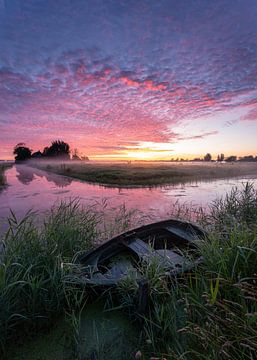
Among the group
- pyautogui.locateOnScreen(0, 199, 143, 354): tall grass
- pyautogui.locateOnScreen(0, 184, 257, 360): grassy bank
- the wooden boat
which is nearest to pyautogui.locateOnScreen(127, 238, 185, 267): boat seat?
the wooden boat

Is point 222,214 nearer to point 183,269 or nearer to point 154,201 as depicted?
point 183,269

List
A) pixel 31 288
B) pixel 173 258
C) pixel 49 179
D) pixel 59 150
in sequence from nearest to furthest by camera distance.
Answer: pixel 31 288 < pixel 173 258 < pixel 49 179 < pixel 59 150

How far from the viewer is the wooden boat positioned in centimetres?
337

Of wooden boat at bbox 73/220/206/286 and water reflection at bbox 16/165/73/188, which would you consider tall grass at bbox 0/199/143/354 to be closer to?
wooden boat at bbox 73/220/206/286

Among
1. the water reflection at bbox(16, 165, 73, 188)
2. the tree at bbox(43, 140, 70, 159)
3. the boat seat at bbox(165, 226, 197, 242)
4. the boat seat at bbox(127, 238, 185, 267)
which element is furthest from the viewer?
the tree at bbox(43, 140, 70, 159)

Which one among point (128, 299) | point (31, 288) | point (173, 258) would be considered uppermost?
point (31, 288)

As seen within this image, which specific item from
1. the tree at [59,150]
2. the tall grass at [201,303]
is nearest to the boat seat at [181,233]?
the tall grass at [201,303]

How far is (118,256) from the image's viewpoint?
15.2ft

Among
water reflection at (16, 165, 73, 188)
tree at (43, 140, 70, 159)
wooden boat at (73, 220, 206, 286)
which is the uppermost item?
tree at (43, 140, 70, 159)

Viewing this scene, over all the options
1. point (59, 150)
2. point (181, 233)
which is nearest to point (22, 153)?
point (59, 150)

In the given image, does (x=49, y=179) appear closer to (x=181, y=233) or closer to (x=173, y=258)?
(x=181, y=233)

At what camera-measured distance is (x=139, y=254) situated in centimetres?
414

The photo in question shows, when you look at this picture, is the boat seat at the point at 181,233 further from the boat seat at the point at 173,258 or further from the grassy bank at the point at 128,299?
the grassy bank at the point at 128,299

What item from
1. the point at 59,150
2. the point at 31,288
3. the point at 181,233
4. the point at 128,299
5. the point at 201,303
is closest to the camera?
the point at 201,303
